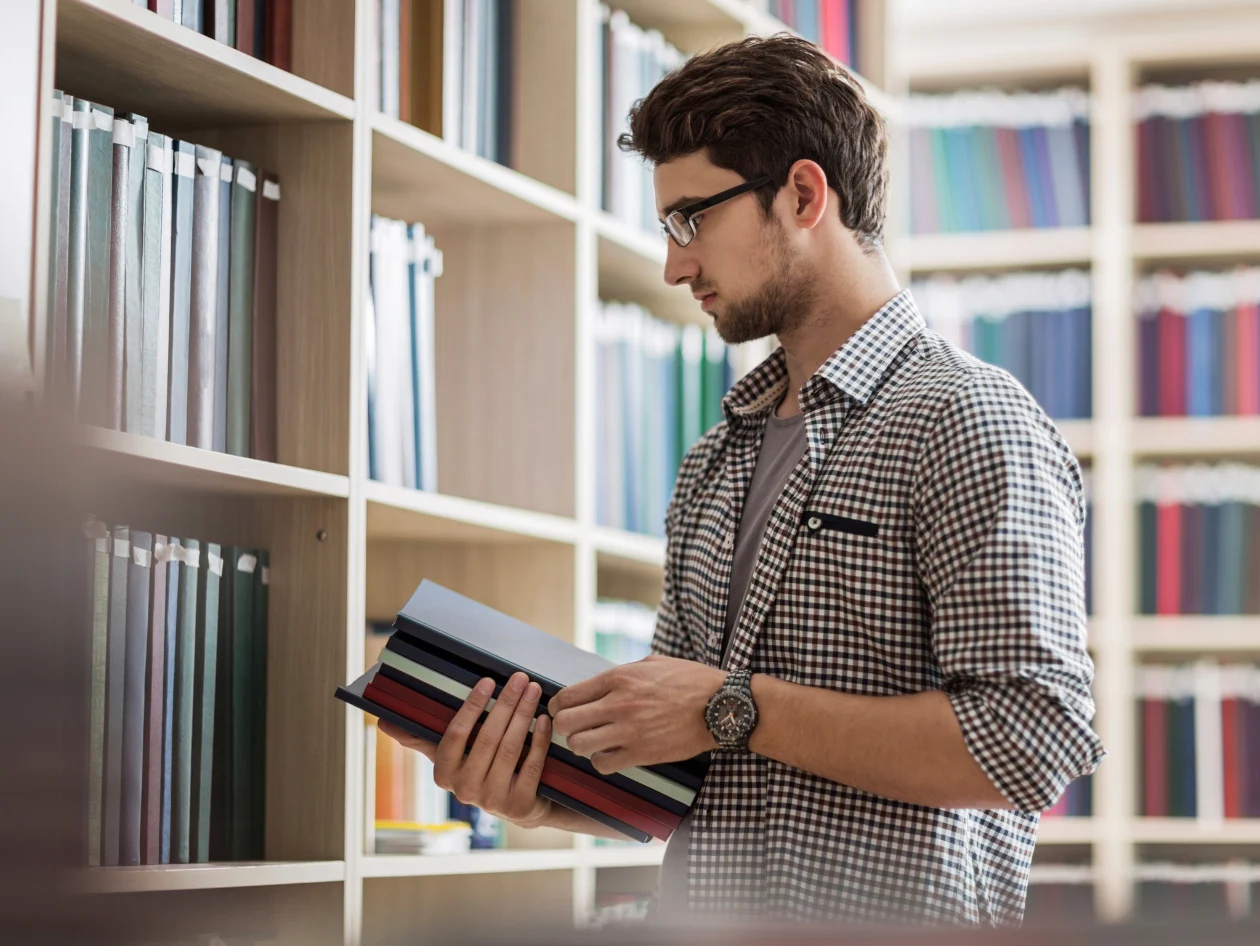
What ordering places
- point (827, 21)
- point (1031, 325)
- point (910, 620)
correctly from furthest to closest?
1. point (1031, 325)
2. point (827, 21)
3. point (910, 620)

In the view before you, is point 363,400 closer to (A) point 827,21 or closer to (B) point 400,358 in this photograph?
(B) point 400,358

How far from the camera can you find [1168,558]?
3.07m

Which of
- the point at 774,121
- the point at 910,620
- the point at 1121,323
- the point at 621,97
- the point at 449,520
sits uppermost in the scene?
the point at 621,97

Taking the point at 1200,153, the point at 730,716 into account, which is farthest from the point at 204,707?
the point at 1200,153

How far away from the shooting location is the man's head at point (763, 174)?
1345mm

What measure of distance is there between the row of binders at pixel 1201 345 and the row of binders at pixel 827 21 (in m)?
0.99

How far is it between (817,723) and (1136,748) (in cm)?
221

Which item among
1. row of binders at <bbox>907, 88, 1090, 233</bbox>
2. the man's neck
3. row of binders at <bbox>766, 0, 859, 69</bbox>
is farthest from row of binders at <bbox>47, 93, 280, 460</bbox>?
row of binders at <bbox>907, 88, 1090, 233</bbox>

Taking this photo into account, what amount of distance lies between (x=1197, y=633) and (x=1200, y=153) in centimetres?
108

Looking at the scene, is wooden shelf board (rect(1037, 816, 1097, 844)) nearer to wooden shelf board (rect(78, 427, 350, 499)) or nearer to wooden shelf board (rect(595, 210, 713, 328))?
wooden shelf board (rect(595, 210, 713, 328))

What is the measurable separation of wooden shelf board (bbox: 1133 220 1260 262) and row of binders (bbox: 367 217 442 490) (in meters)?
1.95

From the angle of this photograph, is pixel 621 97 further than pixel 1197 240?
No

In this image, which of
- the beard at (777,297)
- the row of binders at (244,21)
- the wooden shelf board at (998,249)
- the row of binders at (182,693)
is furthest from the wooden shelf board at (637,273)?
the wooden shelf board at (998,249)

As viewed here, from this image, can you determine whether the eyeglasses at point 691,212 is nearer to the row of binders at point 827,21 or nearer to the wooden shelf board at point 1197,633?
the row of binders at point 827,21
